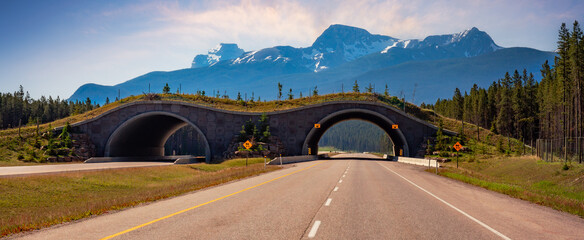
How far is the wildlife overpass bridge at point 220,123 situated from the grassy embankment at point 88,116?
8.36ft

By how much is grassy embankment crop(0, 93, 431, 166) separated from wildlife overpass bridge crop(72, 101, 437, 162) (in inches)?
100

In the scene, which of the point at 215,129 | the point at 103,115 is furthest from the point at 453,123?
the point at 103,115

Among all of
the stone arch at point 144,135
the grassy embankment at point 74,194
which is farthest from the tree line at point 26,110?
the grassy embankment at point 74,194

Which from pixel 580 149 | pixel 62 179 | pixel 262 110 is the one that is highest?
pixel 262 110

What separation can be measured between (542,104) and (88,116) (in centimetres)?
9105

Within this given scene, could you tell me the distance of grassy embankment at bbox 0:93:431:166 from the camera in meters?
47.9

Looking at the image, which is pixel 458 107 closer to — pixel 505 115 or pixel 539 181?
pixel 505 115

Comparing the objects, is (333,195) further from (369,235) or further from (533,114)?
(533,114)

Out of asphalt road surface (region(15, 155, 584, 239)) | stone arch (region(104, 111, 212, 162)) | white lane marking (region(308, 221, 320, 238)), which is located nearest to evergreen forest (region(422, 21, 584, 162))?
asphalt road surface (region(15, 155, 584, 239))

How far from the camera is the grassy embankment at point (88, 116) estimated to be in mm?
47903

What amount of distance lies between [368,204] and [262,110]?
58003 mm

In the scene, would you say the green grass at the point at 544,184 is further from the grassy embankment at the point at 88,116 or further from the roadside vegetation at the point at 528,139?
the grassy embankment at the point at 88,116

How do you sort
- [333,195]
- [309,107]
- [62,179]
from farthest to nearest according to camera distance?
[309,107] < [62,179] < [333,195]

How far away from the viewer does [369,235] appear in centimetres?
821
